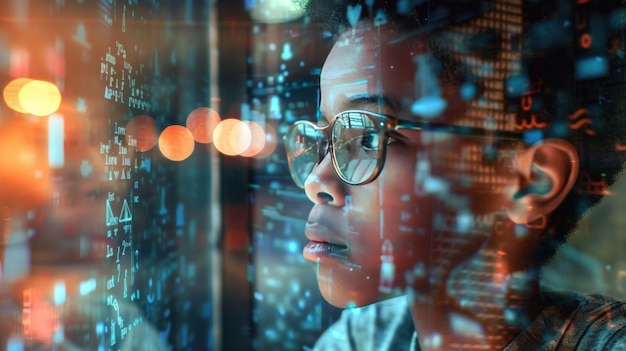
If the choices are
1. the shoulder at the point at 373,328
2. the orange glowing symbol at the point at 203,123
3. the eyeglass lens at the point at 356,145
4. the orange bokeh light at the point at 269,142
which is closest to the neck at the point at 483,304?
the shoulder at the point at 373,328

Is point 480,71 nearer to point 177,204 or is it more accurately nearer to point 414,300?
point 414,300

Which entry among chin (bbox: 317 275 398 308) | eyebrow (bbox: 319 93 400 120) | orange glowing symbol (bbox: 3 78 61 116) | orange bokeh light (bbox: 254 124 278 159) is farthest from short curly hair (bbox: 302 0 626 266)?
orange glowing symbol (bbox: 3 78 61 116)

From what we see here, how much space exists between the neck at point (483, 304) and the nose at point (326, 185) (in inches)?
9.5

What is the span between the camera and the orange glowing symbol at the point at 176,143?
957 millimetres

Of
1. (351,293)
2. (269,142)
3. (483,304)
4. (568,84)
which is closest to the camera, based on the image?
(568,84)

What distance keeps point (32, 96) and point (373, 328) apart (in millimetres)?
768

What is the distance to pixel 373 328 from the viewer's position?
1012 millimetres

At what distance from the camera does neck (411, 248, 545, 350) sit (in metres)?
0.78

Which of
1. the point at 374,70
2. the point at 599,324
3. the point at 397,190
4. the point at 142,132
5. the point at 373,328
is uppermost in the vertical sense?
the point at 374,70

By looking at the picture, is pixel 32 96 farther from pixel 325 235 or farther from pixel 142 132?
pixel 325 235

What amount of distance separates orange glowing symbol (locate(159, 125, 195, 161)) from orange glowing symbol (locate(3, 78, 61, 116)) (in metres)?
0.37

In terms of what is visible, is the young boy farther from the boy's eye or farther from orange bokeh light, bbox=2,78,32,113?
orange bokeh light, bbox=2,78,32,113

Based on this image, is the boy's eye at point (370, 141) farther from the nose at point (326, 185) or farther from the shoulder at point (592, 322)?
the shoulder at point (592, 322)

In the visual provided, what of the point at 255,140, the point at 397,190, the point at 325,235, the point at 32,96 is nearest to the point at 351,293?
the point at 325,235
